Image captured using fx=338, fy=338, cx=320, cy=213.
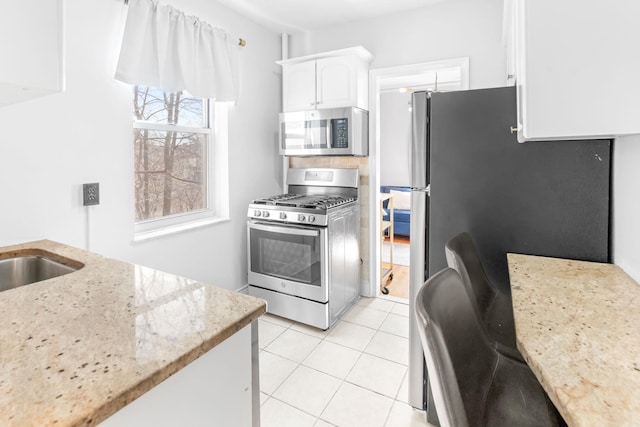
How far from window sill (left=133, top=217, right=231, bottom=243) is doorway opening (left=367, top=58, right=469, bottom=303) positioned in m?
1.47

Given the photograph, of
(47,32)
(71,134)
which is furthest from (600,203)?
(71,134)

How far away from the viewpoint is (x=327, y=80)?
308cm

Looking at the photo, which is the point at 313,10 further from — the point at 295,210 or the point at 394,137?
the point at 394,137

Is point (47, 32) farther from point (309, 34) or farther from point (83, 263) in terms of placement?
point (309, 34)

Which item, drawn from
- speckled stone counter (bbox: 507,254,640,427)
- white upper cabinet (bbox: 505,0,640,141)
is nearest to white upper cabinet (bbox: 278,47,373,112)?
white upper cabinet (bbox: 505,0,640,141)

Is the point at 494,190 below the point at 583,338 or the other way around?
the other way around

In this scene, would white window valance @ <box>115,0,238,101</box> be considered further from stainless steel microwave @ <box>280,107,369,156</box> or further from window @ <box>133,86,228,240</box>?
stainless steel microwave @ <box>280,107,369,156</box>

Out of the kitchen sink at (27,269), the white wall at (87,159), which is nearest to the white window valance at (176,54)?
the white wall at (87,159)

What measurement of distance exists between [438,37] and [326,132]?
124cm

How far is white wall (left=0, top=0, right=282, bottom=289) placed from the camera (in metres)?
1.71

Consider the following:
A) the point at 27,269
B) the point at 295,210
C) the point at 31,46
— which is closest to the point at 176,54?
the point at 295,210

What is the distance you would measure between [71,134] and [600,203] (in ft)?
8.63

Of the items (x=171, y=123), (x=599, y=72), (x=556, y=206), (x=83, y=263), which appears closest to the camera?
(x=599, y=72)

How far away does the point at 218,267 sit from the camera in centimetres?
290
